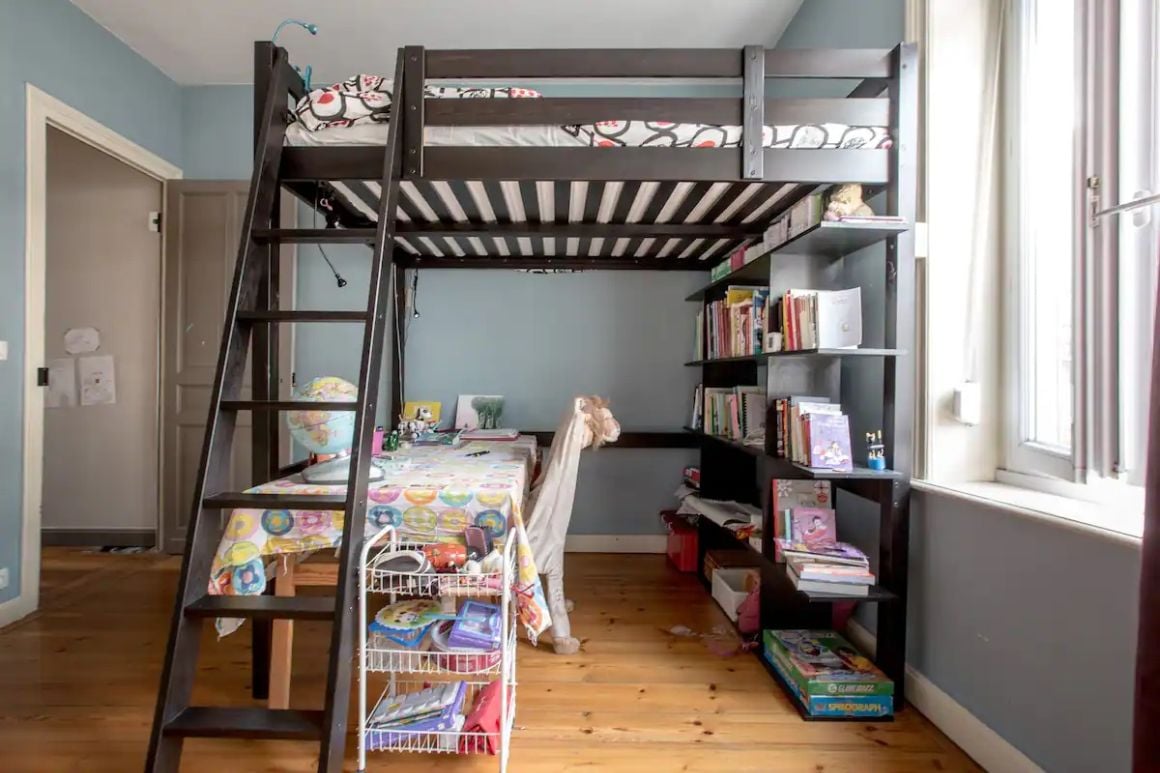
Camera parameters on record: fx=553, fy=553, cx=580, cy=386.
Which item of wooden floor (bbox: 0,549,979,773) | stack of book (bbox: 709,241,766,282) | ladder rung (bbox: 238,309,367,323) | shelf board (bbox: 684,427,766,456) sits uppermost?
stack of book (bbox: 709,241,766,282)

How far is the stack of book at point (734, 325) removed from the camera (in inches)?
92.7

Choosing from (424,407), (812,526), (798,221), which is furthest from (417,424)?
(798,221)

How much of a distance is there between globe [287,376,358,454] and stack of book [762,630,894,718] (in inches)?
68.5

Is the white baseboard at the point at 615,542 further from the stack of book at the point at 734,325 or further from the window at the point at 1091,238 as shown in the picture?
the window at the point at 1091,238

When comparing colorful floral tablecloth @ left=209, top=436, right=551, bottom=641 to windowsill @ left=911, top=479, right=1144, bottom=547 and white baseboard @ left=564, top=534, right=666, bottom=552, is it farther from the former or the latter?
white baseboard @ left=564, top=534, right=666, bottom=552

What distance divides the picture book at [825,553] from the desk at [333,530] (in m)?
0.93

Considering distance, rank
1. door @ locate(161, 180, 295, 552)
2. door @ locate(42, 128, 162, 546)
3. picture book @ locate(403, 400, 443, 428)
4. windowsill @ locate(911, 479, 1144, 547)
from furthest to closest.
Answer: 1. door @ locate(42, 128, 162, 546)
2. door @ locate(161, 180, 295, 552)
3. picture book @ locate(403, 400, 443, 428)
4. windowsill @ locate(911, 479, 1144, 547)

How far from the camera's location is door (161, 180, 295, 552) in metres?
3.48

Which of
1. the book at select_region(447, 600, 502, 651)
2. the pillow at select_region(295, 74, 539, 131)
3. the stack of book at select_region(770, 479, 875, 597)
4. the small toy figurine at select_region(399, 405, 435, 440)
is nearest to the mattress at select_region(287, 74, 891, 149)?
the pillow at select_region(295, 74, 539, 131)

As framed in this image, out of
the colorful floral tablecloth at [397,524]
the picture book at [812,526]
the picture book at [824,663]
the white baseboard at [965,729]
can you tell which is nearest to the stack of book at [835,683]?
the picture book at [824,663]

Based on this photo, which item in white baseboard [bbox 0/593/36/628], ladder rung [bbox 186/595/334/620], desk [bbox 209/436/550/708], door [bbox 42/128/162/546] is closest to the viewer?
ladder rung [bbox 186/595/334/620]

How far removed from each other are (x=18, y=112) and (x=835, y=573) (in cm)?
405

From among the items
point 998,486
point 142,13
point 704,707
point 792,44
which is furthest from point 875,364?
point 142,13

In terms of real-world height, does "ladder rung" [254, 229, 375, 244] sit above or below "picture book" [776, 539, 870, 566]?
above
